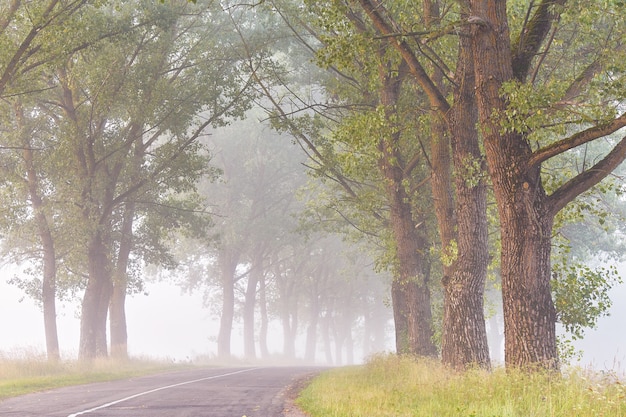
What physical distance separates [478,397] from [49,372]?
1769 cm

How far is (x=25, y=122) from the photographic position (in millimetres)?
26891

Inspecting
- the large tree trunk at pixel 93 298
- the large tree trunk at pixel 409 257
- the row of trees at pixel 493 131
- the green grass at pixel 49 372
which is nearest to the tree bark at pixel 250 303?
the green grass at pixel 49 372

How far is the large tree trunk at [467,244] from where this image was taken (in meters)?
14.1

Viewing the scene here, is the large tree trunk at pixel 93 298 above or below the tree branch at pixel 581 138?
below

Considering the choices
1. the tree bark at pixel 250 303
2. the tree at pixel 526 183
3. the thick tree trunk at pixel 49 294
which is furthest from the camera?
the tree bark at pixel 250 303

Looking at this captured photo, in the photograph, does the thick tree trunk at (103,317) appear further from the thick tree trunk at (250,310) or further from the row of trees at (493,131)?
the thick tree trunk at (250,310)

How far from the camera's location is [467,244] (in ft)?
46.5

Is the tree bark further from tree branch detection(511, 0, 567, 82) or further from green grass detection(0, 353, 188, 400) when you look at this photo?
tree branch detection(511, 0, 567, 82)

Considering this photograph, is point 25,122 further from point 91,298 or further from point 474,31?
point 474,31

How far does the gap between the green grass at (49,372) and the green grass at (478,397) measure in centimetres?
850

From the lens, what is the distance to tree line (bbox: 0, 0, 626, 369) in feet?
38.2

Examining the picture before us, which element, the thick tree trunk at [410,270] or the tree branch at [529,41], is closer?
the tree branch at [529,41]

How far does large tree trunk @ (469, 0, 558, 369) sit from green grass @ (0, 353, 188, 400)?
475 inches

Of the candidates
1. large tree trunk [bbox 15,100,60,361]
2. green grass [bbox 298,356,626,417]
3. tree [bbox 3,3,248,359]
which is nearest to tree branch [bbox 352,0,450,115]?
green grass [bbox 298,356,626,417]
